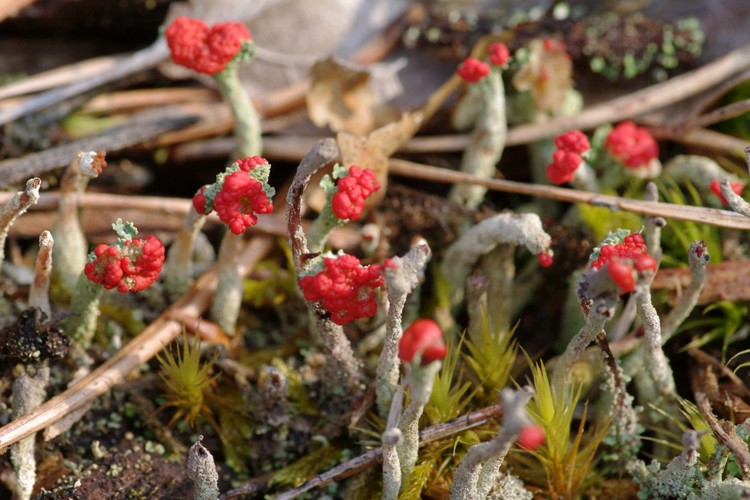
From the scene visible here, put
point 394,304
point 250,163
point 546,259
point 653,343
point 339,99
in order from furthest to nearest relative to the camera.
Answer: point 339,99 < point 546,259 < point 653,343 < point 250,163 < point 394,304

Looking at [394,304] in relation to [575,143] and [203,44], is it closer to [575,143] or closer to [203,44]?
[575,143]

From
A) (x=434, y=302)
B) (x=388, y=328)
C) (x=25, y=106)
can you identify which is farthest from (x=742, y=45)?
(x=25, y=106)

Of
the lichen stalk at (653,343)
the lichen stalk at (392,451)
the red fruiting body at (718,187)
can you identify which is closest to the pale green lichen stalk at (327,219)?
the lichen stalk at (392,451)

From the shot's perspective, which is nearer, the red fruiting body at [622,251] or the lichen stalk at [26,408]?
the red fruiting body at [622,251]

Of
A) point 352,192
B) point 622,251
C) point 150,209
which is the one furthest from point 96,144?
point 622,251

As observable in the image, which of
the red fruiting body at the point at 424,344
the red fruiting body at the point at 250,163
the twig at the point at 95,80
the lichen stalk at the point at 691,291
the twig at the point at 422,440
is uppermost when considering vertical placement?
the twig at the point at 95,80

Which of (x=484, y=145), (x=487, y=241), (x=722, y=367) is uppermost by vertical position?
(x=484, y=145)

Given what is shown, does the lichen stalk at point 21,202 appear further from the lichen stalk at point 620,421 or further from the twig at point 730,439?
the twig at point 730,439
